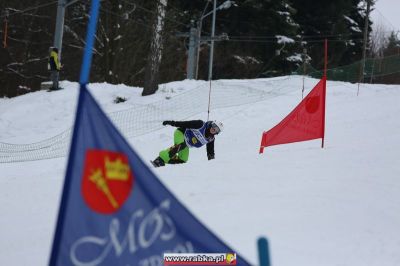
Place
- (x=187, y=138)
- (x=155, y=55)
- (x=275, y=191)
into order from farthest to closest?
(x=155, y=55), (x=187, y=138), (x=275, y=191)

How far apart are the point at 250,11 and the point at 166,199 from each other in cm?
2941

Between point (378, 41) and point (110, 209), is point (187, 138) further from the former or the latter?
point (378, 41)

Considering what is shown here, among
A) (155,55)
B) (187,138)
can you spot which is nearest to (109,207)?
(187,138)

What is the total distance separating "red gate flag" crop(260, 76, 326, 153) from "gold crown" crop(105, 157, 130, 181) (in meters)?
7.39

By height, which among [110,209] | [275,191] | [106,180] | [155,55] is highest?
A: [155,55]

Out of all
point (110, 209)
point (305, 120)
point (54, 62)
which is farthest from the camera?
point (54, 62)

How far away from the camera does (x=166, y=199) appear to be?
2.59 metres

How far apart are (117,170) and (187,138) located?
6.82 meters

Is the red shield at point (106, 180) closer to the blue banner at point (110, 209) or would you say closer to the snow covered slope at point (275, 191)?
the blue banner at point (110, 209)

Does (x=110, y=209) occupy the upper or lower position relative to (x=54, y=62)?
lower

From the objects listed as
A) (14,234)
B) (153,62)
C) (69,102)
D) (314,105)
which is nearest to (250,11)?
(153,62)

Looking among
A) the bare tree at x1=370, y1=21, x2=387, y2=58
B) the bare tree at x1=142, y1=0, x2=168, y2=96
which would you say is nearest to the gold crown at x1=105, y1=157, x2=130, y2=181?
the bare tree at x1=142, y1=0, x2=168, y2=96

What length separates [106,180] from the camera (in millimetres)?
2504

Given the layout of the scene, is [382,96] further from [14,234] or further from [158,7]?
[14,234]
